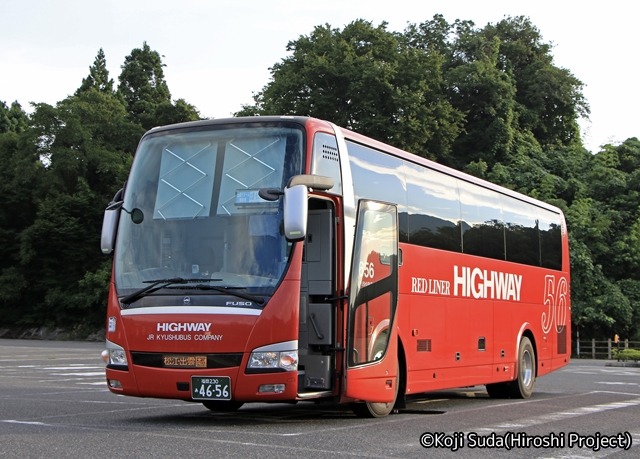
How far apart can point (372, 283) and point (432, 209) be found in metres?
2.79

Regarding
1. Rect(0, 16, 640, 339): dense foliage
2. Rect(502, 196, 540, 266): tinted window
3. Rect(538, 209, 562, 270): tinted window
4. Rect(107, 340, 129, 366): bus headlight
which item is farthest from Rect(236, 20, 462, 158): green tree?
Rect(107, 340, 129, 366): bus headlight

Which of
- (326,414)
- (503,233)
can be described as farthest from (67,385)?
(503,233)

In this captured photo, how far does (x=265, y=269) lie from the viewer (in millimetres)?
10320

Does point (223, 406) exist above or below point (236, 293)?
below

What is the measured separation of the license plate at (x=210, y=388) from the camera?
33.2 feet

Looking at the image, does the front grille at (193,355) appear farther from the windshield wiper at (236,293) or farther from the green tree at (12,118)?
the green tree at (12,118)

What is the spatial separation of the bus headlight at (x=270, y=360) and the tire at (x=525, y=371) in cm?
807

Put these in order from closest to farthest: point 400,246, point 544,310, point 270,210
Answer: point 270,210 → point 400,246 → point 544,310

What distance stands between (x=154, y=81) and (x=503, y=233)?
290 ft

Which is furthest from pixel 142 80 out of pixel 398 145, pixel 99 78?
pixel 398 145

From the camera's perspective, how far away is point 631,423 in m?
12.1

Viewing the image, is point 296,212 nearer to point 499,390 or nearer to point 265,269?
point 265,269

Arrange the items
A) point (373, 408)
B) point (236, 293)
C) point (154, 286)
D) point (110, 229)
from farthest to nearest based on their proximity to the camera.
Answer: point (373, 408), point (110, 229), point (154, 286), point (236, 293)

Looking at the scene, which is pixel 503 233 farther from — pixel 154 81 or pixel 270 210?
pixel 154 81
